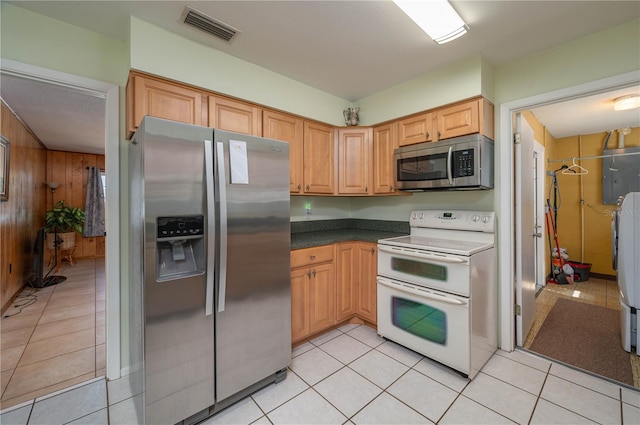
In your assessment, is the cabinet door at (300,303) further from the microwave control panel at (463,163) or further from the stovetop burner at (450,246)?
the microwave control panel at (463,163)

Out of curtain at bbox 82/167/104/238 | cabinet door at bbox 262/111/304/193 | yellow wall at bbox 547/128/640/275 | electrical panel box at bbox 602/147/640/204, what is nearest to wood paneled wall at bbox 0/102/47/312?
curtain at bbox 82/167/104/238

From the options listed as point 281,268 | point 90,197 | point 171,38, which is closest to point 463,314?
point 281,268

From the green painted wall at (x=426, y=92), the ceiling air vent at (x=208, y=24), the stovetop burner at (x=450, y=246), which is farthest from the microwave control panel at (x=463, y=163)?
the ceiling air vent at (x=208, y=24)

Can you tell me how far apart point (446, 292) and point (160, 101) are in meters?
2.48

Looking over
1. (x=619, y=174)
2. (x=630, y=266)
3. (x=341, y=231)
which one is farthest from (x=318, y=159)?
(x=619, y=174)

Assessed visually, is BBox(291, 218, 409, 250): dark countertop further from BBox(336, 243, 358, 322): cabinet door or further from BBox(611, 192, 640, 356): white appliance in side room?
BBox(611, 192, 640, 356): white appliance in side room

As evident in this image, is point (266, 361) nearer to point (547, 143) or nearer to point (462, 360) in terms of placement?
point (462, 360)

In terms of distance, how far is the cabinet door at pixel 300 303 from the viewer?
229cm

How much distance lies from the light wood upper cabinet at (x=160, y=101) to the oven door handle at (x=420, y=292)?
2032 millimetres

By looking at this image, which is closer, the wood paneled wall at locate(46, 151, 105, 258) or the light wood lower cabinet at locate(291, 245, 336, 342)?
the light wood lower cabinet at locate(291, 245, 336, 342)

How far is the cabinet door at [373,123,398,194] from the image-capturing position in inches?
110

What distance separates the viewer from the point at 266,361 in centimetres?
184

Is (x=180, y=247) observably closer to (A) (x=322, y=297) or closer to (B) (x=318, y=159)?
(A) (x=322, y=297)

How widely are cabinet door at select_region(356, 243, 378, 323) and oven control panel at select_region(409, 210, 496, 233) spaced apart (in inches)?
23.5
